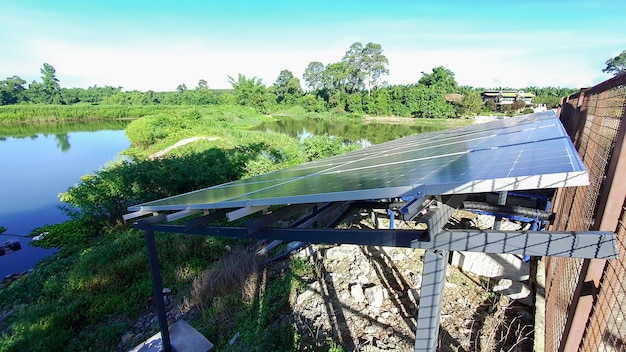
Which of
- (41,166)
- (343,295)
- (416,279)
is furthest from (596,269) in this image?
(41,166)

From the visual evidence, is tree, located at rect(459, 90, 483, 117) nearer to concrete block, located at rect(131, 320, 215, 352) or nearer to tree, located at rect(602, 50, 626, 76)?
tree, located at rect(602, 50, 626, 76)

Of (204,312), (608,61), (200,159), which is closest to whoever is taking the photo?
(204,312)

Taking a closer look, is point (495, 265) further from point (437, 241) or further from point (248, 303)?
point (248, 303)

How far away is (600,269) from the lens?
1.51m

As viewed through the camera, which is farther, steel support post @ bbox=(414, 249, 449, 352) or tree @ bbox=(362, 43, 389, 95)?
tree @ bbox=(362, 43, 389, 95)

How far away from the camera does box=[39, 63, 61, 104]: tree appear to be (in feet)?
175

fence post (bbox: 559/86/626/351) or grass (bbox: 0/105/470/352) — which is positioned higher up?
fence post (bbox: 559/86/626/351)

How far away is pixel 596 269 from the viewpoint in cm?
152

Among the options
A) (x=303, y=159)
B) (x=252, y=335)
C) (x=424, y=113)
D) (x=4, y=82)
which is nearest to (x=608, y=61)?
(x=424, y=113)

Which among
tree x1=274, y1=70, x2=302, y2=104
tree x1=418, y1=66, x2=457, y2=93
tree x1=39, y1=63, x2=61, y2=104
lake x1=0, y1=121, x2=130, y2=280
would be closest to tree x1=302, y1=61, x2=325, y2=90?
tree x1=274, y1=70, x2=302, y2=104

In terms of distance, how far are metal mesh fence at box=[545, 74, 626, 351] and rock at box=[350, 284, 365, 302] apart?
179 cm

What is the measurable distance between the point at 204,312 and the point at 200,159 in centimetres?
742

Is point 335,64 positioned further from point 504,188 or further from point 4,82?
point 4,82

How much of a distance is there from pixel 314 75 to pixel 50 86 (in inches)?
1984
